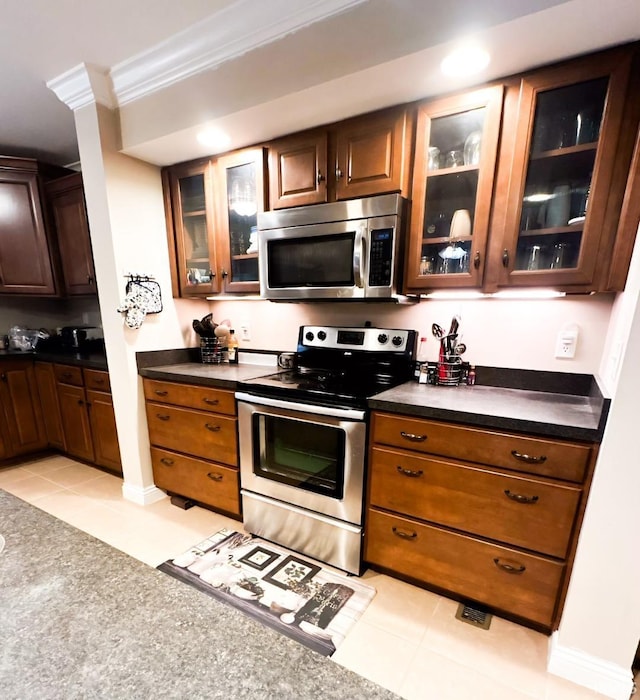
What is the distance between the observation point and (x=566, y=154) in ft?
4.32

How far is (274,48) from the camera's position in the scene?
144 cm

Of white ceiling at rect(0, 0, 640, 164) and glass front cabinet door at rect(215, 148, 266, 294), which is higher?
white ceiling at rect(0, 0, 640, 164)

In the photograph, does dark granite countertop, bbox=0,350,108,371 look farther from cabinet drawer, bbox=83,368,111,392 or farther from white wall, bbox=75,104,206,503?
white wall, bbox=75,104,206,503

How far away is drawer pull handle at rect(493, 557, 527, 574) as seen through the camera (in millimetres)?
1295

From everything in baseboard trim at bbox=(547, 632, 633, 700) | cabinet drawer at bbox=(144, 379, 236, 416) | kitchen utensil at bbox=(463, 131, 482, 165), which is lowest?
baseboard trim at bbox=(547, 632, 633, 700)

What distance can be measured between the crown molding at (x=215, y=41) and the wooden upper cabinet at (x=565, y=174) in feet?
2.66

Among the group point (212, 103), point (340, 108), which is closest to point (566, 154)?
point (340, 108)

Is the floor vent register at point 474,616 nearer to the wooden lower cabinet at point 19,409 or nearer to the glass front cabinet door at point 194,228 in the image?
the glass front cabinet door at point 194,228

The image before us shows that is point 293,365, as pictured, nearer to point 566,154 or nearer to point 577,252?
point 577,252

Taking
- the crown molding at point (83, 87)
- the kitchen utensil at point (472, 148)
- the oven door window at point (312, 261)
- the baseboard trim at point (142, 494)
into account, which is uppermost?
the crown molding at point (83, 87)

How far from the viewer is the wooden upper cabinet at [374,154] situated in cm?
155

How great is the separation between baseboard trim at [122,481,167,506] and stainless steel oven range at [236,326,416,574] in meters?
0.81

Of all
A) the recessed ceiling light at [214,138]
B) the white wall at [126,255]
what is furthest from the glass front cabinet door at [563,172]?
the white wall at [126,255]

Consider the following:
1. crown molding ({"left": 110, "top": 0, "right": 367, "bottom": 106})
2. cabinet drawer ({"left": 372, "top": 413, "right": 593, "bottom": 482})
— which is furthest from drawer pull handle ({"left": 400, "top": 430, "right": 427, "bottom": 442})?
crown molding ({"left": 110, "top": 0, "right": 367, "bottom": 106})
